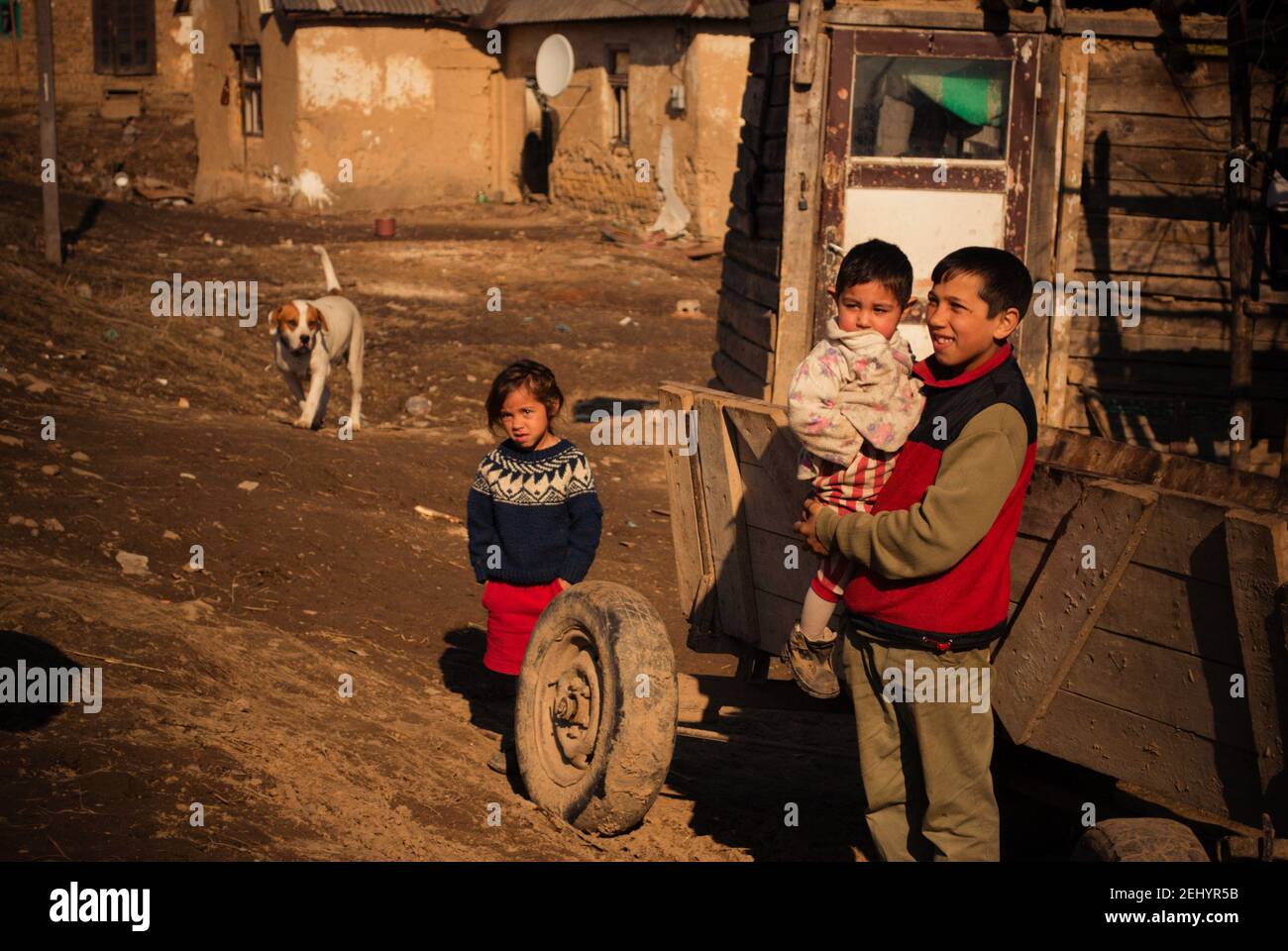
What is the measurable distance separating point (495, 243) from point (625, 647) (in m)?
16.2

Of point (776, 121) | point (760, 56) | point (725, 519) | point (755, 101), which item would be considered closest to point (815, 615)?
point (725, 519)

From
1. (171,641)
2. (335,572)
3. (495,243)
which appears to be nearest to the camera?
(171,641)

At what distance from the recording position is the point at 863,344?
312 centimetres

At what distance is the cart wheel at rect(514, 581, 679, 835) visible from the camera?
3713mm

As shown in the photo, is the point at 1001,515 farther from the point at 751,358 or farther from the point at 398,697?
the point at 751,358

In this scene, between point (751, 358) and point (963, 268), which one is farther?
point (751, 358)

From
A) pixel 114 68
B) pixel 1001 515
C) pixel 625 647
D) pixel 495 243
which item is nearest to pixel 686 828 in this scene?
pixel 625 647

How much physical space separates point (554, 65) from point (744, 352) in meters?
14.7

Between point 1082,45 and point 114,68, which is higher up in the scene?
point 114,68

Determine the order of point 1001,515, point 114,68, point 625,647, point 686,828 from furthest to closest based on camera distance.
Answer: point 114,68
point 686,828
point 625,647
point 1001,515

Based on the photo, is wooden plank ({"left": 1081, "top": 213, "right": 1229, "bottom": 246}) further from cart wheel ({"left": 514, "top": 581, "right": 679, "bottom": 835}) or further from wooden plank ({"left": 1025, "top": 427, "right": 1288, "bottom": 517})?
cart wheel ({"left": 514, "top": 581, "right": 679, "bottom": 835})

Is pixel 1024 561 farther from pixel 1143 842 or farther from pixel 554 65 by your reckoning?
pixel 554 65

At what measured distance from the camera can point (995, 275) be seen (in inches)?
118

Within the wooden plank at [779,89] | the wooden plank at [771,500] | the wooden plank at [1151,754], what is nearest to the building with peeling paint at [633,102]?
the wooden plank at [779,89]
